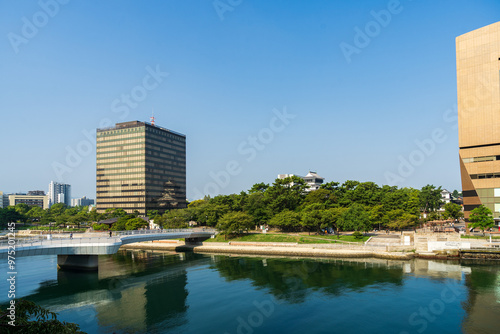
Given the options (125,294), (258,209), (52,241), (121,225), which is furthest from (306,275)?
(121,225)

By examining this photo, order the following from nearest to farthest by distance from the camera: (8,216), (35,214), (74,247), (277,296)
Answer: (277,296) < (74,247) < (8,216) < (35,214)

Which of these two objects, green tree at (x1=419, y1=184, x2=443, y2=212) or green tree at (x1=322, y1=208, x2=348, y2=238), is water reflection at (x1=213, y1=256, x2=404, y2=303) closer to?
green tree at (x1=322, y1=208, x2=348, y2=238)

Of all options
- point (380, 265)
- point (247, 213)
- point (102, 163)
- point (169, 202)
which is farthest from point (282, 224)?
point (102, 163)

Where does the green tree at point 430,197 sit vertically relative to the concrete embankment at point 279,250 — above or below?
above

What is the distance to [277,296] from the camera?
39.2m

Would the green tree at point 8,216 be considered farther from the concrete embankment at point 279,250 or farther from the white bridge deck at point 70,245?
the white bridge deck at point 70,245

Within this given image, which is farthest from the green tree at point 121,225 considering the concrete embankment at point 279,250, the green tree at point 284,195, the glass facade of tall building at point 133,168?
the green tree at point 284,195

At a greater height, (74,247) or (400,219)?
(400,219)

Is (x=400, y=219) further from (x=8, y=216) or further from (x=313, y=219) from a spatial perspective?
(x=8, y=216)

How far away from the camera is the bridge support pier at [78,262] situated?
5475 centimetres

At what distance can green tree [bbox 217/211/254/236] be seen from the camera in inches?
3153

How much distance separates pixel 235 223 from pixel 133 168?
8378 cm

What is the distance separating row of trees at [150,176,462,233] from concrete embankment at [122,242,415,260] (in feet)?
20.0

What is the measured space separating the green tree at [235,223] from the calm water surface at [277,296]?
63.2 ft
